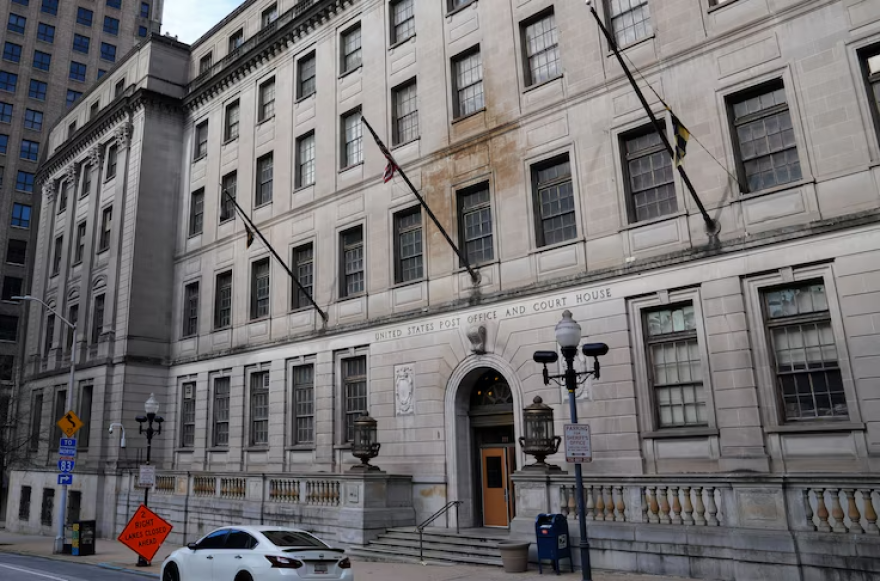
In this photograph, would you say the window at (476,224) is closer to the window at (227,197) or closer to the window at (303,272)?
the window at (303,272)

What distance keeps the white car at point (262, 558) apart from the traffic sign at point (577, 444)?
4584 millimetres

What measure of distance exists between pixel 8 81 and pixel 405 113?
60.5 metres

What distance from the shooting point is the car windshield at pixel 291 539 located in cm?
1268

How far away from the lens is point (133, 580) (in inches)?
713

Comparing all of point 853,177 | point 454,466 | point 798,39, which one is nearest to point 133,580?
point 454,466

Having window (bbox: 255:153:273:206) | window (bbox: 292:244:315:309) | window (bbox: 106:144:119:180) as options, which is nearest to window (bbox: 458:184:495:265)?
window (bbox: 292:244:315:309)

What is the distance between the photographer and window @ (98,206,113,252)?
128 ft

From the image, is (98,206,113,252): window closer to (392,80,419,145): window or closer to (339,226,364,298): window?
(339,226,364,298): window

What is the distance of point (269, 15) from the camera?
113ft

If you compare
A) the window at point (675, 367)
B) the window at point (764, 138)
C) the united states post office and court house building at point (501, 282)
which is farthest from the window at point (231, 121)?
the window at point (764, 138)

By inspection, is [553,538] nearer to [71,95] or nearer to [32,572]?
[32,572]

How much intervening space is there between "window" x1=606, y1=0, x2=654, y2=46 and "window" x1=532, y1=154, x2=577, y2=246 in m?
3.69

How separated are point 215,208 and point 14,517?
22.4 metres

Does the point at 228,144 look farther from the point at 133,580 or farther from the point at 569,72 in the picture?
the point at 133,580
